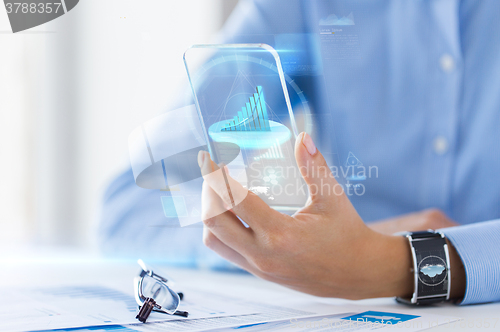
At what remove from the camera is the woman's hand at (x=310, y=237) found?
43cm

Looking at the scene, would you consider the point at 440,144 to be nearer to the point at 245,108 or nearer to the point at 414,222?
the point at 414,222

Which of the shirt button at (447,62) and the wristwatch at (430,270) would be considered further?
the shirt button at (447,62)

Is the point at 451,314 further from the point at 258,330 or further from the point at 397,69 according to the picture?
the point at 397,69

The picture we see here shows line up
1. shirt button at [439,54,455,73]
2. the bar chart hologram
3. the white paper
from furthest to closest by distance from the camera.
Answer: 1. shirt button at [439,54,455,73]
2. the bar chart hologram
3. the white paper

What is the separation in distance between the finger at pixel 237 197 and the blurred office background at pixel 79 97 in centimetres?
10

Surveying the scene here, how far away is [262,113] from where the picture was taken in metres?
0.46

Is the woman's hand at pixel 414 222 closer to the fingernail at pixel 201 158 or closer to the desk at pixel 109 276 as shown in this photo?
the desk at pixel 109 276

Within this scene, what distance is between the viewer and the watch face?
46 centimetres

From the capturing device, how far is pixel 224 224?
434mm

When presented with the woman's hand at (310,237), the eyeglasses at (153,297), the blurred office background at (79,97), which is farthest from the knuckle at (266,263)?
the blurred office background at (79,97)

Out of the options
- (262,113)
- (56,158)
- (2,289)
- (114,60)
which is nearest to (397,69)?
(262,113)

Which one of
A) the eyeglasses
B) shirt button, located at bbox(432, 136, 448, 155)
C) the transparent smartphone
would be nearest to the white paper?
the eyeglasses

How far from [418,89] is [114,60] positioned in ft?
1.52

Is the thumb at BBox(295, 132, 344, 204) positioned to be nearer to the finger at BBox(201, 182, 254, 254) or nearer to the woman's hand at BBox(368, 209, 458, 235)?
the finger at BBox(201, 182, 254, 254)
